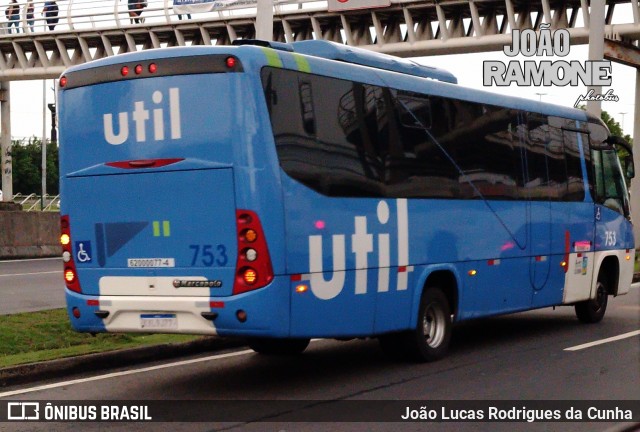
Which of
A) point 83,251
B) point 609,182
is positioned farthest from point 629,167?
point 83,251

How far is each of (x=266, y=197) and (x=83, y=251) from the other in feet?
6.28

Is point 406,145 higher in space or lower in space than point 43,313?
higher

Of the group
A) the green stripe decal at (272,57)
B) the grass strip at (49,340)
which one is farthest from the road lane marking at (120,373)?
the green stripe decal at (272,57)

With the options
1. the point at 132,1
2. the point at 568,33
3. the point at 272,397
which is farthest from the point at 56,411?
the point at 132,1

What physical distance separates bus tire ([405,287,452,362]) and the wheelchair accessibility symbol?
3431 millimetres

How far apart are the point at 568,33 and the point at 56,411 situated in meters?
27.1

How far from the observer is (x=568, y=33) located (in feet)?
109

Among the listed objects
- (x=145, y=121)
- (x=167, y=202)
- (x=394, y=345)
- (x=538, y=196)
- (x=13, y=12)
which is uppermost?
(x=13, y=12)

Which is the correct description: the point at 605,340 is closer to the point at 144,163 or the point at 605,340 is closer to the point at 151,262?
the point at 151,262

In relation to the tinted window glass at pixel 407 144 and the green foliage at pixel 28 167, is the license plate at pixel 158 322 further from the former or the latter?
the green foliage at pixel 28 167

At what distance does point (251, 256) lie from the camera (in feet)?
30.3

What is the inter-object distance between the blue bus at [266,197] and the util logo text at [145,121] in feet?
0.04

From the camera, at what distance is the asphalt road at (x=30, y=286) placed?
54.3ft

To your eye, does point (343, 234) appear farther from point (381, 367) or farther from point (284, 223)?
point (381, 367)
